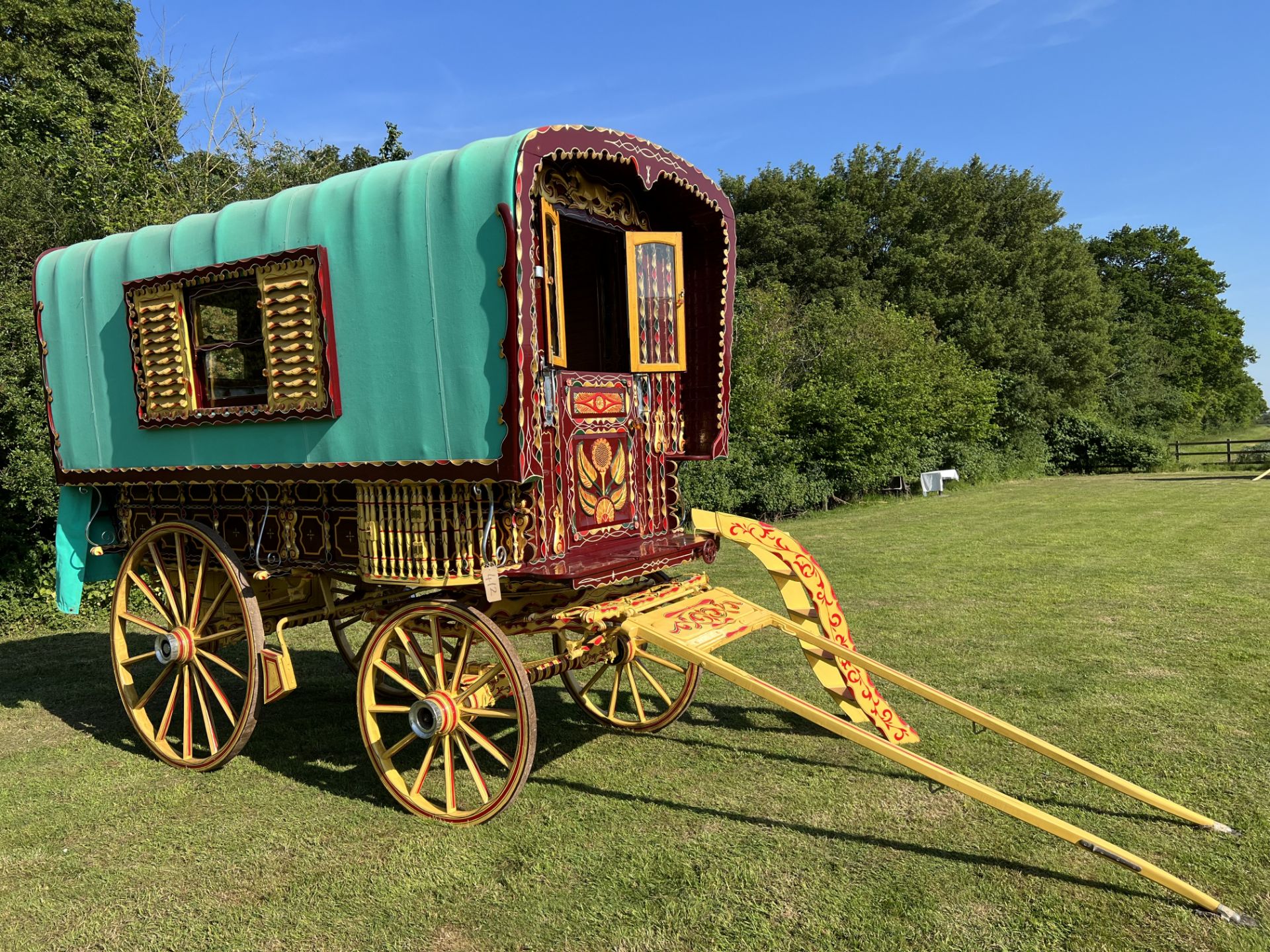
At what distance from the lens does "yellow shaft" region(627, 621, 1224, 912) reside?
273 cm

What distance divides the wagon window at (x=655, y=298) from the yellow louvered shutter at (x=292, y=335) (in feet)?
4.83

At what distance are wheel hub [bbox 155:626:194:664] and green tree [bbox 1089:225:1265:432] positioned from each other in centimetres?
4021

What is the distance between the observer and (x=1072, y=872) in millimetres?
3150

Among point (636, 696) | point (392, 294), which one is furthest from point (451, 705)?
point (392, 294)

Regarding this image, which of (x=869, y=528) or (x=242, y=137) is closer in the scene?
(x=242, y=137)

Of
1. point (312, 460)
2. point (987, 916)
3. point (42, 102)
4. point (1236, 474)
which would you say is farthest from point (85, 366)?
point (1236, 474)

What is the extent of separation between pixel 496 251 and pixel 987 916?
10.0 feet

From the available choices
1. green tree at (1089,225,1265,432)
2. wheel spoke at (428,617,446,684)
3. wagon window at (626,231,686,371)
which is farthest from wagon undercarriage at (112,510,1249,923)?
green tree at (1089,225,1265,432)

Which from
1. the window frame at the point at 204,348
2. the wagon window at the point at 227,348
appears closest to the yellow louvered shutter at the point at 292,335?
the window frame at the point at 204,348

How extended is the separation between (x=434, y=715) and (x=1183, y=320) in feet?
158

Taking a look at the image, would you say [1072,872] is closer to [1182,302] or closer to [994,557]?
[994,557]

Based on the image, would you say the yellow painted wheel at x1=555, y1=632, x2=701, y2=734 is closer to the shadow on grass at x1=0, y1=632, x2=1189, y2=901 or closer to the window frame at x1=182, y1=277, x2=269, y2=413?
the shadow on grass at x1=0, y1=632, x2=1189, y2=901

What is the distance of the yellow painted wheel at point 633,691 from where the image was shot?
4.79 m

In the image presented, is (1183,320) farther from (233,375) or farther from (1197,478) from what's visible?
(233,375)
